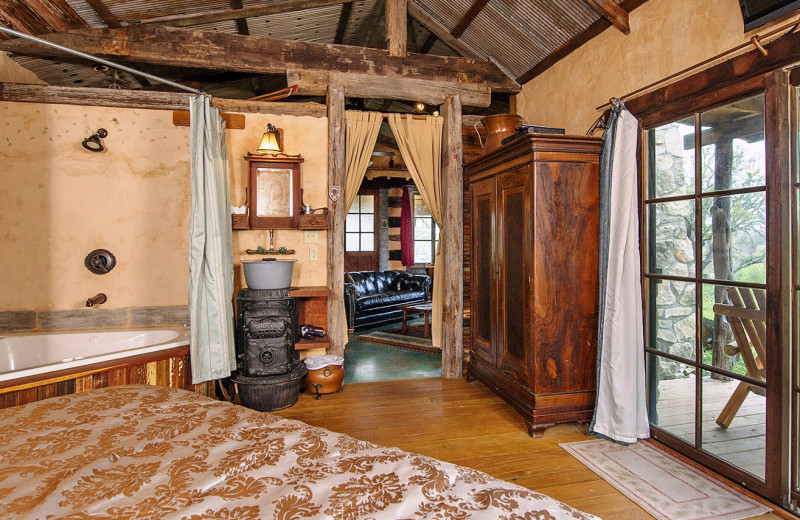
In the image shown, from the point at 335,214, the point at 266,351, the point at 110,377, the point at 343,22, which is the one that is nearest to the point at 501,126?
the point at 335,214

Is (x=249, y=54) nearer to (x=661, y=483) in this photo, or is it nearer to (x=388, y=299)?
(x=661, y=483)

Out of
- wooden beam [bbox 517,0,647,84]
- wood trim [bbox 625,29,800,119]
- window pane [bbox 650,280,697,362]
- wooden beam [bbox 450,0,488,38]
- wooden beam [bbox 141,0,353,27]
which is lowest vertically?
window pane [bbox 650,280,697,362]

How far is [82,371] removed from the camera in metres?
2.41

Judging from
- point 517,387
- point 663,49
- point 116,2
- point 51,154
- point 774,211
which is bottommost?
point 517,387

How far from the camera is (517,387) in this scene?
3.12 meters

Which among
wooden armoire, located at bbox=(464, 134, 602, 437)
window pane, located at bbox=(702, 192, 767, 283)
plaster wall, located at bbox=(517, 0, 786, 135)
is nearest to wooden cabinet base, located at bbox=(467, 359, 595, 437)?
wooden armoire, located at bbox=(464, 134, 602, 437)

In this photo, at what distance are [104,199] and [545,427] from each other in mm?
3834

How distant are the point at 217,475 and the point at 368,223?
28.8 ft

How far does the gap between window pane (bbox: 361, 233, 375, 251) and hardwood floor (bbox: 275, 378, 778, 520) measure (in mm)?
5820

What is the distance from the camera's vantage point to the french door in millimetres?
2053

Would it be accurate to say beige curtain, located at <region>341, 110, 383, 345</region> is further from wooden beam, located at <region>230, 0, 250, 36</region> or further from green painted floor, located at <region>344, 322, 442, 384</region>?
wooden beam, located at <region>230, 0, 250, 36</region>

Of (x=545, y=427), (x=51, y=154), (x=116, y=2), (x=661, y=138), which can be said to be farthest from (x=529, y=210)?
(x=51, y=154)

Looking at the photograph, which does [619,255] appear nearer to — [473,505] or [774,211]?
[774,211]

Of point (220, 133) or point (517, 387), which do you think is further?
point (220, 133)
